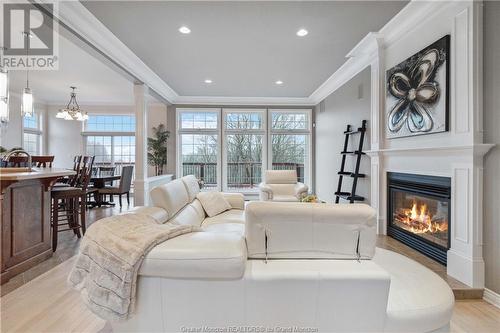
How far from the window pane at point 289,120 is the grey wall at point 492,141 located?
17.0 feet

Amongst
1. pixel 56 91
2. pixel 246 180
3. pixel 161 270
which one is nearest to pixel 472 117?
pixel 161 270

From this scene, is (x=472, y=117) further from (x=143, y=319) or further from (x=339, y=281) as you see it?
(x=143, y=319)

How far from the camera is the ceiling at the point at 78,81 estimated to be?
4.38 m

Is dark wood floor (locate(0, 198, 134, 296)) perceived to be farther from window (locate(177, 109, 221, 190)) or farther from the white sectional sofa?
window (locate(177, 109, 221, 190))

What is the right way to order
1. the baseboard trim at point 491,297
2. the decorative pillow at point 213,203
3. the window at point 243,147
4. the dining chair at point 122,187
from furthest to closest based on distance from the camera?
the window at point 243,147 < the dining chair at point 122,187 < the decorative pillow at point 213,203 < the baseboard trim at point 491,297

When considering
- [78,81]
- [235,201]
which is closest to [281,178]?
[235,201]

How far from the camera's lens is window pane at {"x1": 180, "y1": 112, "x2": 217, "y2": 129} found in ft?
23.8

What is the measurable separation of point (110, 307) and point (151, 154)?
6243 millimetres

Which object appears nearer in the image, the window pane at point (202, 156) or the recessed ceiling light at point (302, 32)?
the recessed ceiling light at point (302, 32)

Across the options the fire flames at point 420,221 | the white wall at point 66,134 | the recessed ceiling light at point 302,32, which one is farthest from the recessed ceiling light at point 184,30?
the white wall at point 66,134

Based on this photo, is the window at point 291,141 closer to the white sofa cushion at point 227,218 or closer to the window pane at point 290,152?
the window pane at point 290,152

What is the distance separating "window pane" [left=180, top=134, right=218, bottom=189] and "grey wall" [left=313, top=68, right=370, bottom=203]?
2824 millimetres

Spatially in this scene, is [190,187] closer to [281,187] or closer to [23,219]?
[23,219]

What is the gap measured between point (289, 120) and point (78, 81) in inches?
204
